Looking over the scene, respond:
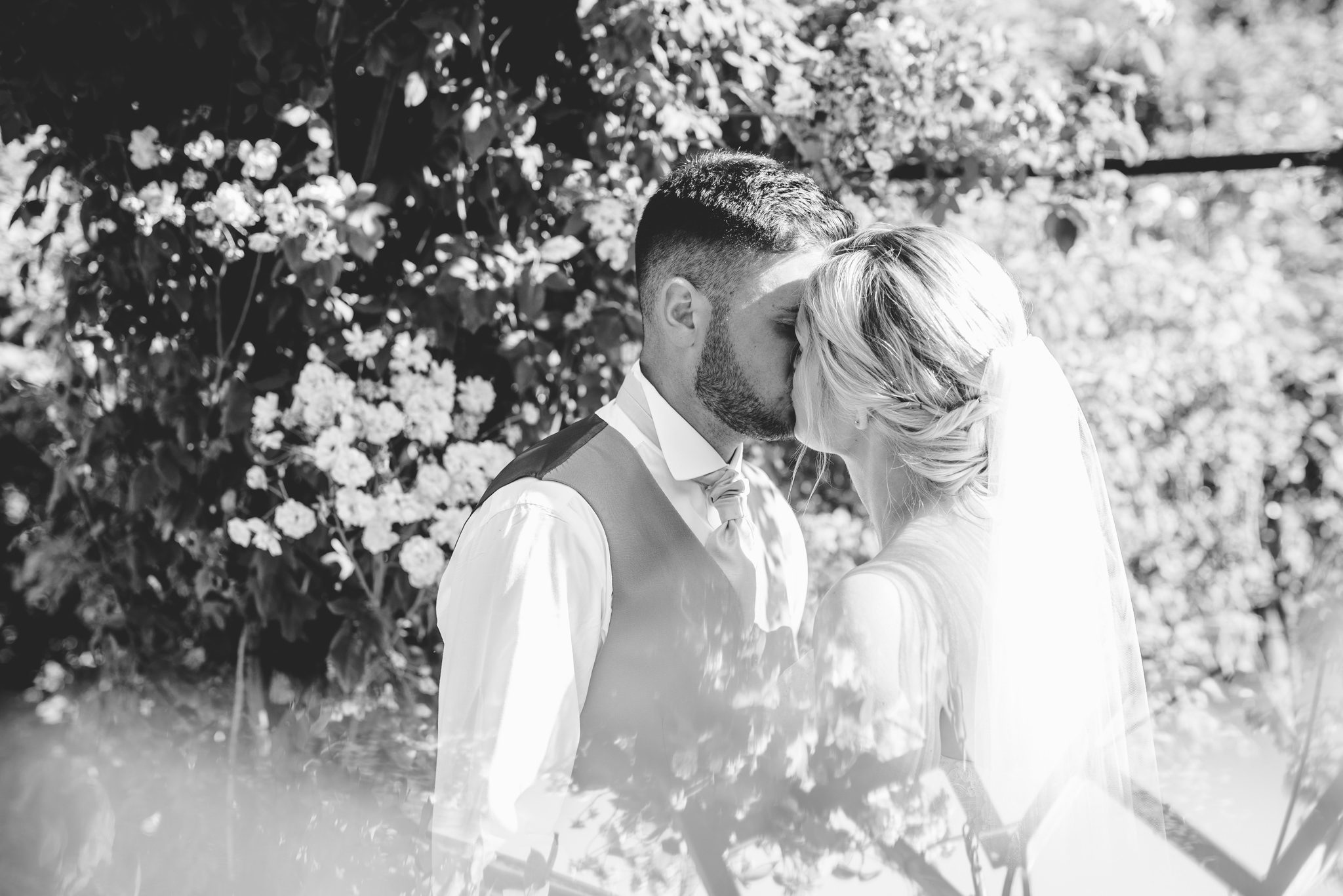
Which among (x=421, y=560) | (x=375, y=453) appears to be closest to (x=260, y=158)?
(x=375, y=453)

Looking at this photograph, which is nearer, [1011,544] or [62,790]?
[1011,544]

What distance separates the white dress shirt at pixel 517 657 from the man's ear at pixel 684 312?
0.39 metres

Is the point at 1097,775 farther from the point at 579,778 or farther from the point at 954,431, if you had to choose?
the point at 579,778

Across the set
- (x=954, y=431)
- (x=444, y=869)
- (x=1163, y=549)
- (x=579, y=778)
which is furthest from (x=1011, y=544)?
(x=1163, y=549)

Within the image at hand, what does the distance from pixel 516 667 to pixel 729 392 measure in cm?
66

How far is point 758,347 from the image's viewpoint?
6.54ft

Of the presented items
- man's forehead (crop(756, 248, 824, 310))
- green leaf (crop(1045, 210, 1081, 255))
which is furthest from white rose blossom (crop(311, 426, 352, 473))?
green leaf (crop(1045, 210, 1081, 255))

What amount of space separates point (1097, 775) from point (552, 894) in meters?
0.83

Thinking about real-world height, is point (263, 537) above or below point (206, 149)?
below

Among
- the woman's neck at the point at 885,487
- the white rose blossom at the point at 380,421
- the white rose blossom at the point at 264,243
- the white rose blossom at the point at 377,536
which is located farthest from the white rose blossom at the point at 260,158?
the woman's neck at the point at 885,487

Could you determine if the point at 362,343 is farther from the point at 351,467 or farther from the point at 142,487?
the point at 142,487

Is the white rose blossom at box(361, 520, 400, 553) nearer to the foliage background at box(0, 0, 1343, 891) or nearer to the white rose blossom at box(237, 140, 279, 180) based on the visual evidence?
the foliage background at box(0, 0, 1343, 891)

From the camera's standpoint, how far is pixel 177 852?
272 cm

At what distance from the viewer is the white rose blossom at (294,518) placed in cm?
239
